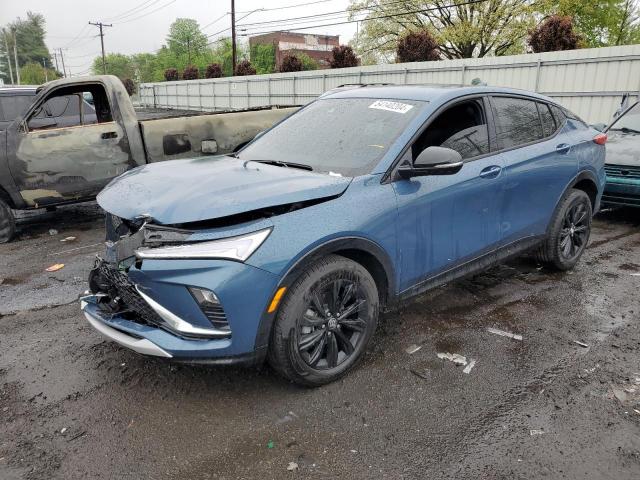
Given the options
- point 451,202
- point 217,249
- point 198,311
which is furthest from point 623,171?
point 198,311

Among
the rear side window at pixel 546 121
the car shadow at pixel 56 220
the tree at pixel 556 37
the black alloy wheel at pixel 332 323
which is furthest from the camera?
the tree at pixel 556 37

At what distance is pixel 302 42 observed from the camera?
8762cm

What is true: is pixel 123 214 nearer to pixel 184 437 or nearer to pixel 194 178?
pixel 194 178

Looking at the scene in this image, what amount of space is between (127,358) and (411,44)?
17877 millimetres

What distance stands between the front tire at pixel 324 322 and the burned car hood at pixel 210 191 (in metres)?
0.44

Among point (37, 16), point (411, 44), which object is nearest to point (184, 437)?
point (411, 44)

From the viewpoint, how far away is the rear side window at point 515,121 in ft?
13.0

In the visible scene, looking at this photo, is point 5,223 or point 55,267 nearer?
point 55,267

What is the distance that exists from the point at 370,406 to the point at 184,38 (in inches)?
4360

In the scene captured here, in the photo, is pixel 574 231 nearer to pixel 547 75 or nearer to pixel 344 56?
pixel 547 75

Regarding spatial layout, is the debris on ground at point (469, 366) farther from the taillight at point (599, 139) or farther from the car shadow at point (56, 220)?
the car shadow at point (56, 220)

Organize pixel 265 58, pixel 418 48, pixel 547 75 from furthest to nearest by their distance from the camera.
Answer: pixel 265 58
pixel 418 48
pixel 547 75

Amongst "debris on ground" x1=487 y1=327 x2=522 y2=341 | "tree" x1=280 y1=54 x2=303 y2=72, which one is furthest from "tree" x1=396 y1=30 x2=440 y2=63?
"debris on ground" x1=487 y1=327 x2=522 y2=341

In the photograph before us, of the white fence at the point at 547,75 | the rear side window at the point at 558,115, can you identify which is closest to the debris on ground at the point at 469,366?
the rear side window at the point at 558,115
